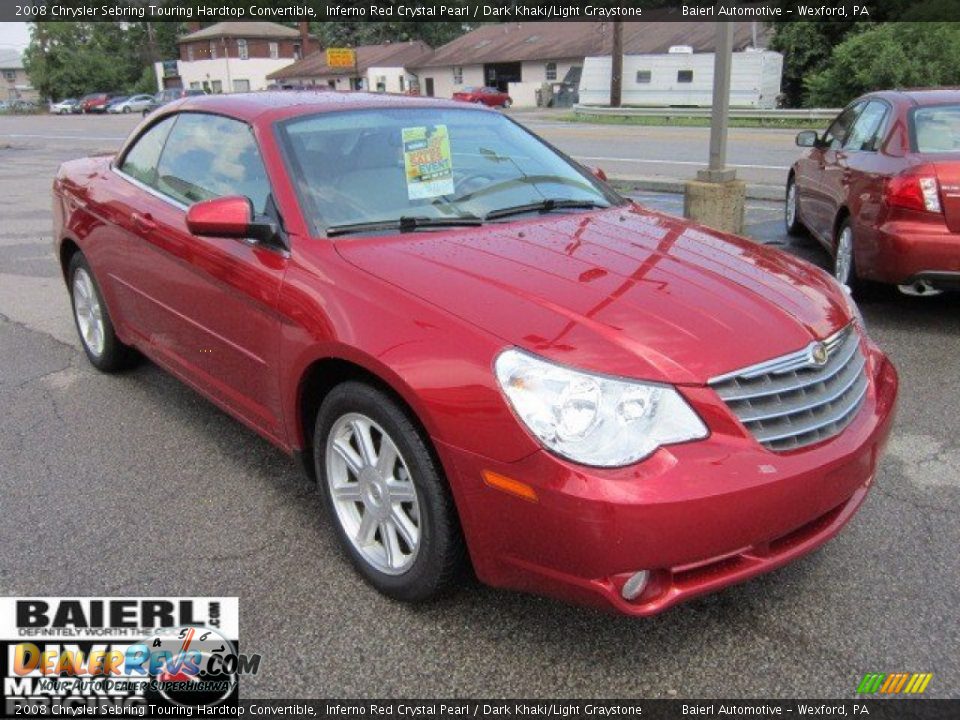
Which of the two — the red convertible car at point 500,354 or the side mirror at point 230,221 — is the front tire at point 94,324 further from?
the side mirror at point 230,221

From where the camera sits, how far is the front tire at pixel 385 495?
2.50 m

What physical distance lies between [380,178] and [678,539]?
189 cm

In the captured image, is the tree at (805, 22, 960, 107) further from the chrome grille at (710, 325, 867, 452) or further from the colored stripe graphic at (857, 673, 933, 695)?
the colored stripe graphic at (857, 673, 933, 695)

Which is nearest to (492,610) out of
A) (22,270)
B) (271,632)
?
(271,632)

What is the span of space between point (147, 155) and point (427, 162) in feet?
5.94

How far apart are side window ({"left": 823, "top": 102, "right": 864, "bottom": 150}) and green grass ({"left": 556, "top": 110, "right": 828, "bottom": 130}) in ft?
57.5

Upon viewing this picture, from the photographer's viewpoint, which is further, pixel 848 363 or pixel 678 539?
pixel 848 363

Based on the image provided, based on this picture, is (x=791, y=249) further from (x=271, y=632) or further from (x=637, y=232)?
(x=271, y=632)

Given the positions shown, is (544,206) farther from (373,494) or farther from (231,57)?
(231,57)

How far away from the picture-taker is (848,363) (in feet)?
8.99

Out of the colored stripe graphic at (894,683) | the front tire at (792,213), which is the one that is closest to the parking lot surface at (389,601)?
the colored stripe graphic at (894,683)

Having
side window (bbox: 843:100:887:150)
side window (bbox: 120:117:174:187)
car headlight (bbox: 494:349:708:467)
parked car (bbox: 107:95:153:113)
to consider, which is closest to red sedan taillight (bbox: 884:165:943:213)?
side window (bbox: 843:100:887:150)

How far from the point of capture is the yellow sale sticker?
337cm

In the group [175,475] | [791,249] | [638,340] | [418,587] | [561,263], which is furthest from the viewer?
[791,249]
